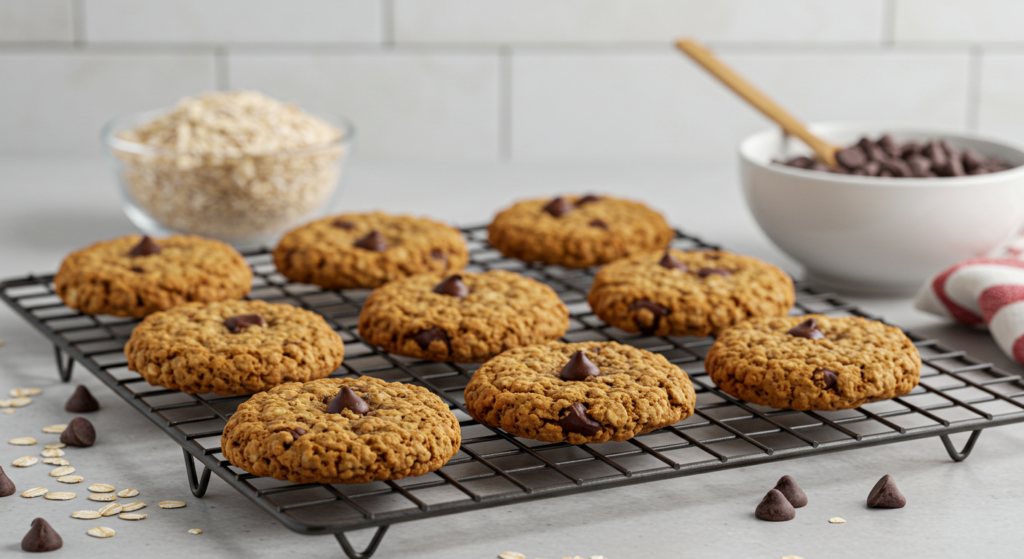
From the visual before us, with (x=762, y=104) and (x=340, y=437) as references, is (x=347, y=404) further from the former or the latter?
(x=762, y=104)

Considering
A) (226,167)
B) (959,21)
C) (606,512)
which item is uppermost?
(959,21)

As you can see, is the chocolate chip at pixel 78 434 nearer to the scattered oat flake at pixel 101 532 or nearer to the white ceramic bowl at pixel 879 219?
the scattered oat flake at pixel 101 532

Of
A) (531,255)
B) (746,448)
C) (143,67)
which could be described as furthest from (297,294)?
(143,67)

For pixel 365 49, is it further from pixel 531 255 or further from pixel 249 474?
pixel 249 474

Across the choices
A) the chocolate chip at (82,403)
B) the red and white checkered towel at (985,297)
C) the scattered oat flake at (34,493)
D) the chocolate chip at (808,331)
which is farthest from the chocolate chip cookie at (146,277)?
the red and white checkered towel at (985,297)

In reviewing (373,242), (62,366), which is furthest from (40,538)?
(373,242)

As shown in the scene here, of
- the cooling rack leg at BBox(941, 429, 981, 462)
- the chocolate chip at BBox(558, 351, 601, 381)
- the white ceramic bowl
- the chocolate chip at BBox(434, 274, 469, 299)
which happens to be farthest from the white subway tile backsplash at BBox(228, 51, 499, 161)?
the cooling rack leg at BBox(941, 429, 981, 462)
